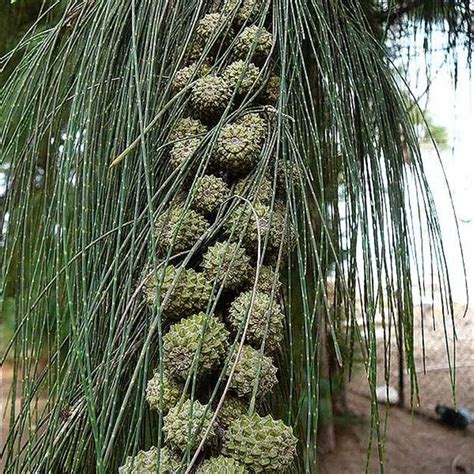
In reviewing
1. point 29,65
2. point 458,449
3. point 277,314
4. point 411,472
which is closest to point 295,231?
point 277,314

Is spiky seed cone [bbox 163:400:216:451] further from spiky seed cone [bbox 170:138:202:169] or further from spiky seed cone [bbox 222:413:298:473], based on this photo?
spiky seed cone [bbox 170:138:202:169]

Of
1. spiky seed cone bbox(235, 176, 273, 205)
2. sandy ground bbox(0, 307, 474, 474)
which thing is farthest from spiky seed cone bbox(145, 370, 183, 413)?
sandy ground bbox(0, 307, 474, 474)

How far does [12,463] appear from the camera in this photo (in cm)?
33

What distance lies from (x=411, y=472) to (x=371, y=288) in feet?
6.82

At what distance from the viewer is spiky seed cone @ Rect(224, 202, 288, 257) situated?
0.32 metres

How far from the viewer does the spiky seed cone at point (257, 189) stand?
1.10 ft

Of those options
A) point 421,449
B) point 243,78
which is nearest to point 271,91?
point 243,78

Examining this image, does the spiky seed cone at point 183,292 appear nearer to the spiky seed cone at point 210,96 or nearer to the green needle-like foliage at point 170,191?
the green needle-like foliage at point 170,191

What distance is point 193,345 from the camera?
0.29 meters

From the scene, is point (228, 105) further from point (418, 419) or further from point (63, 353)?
point (418, 419)

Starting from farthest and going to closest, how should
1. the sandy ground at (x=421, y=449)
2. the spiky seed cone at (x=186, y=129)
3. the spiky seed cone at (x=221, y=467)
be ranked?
the sandy ground at (x=421, y=449) → the spiky seed cone at (x=186, y=129) → the spiky seed cone at (x=221, y=467)

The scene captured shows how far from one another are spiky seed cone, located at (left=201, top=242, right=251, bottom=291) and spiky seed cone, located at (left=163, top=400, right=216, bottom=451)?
6 cm

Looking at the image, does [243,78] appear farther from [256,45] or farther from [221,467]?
[221,467]

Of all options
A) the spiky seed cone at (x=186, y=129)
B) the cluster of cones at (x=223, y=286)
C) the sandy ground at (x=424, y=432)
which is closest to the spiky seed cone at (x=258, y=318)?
the cluster of cones at (x=223, y=286)
